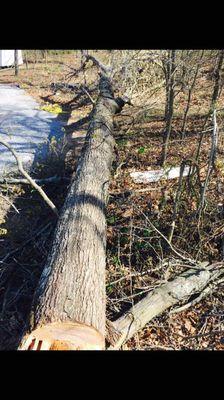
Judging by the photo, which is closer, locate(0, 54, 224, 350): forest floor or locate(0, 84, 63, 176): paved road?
locate(0, 54, 224, 350): forest floor

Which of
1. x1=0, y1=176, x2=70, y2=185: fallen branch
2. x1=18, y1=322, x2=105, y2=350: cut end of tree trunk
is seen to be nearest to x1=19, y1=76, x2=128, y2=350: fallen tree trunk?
x1=18, y1=322, x2=105, y2=350: cut end of tree trunk

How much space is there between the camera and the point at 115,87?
10086mm

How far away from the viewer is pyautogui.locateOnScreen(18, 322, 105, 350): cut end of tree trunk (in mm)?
2709

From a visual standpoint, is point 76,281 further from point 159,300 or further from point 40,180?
point 40,180

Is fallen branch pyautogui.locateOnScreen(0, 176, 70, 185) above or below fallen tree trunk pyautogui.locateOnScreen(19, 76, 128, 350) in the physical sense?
above

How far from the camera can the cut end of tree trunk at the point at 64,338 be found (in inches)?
107

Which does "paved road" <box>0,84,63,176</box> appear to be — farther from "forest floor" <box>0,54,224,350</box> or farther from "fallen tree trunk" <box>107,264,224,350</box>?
"fallen tree trunk" <box>107,264,224,350</box>

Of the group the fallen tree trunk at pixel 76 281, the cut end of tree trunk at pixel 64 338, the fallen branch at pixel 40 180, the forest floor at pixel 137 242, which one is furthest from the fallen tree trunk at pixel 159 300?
the fallen branch at pixel 40 180

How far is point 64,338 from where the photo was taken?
2.73 metres

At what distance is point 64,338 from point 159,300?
1346 mm

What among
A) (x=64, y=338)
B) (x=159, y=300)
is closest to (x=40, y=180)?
(x=159, y=300)

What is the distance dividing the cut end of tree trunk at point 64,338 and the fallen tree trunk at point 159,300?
44 cm

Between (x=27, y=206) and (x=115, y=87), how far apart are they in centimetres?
517
